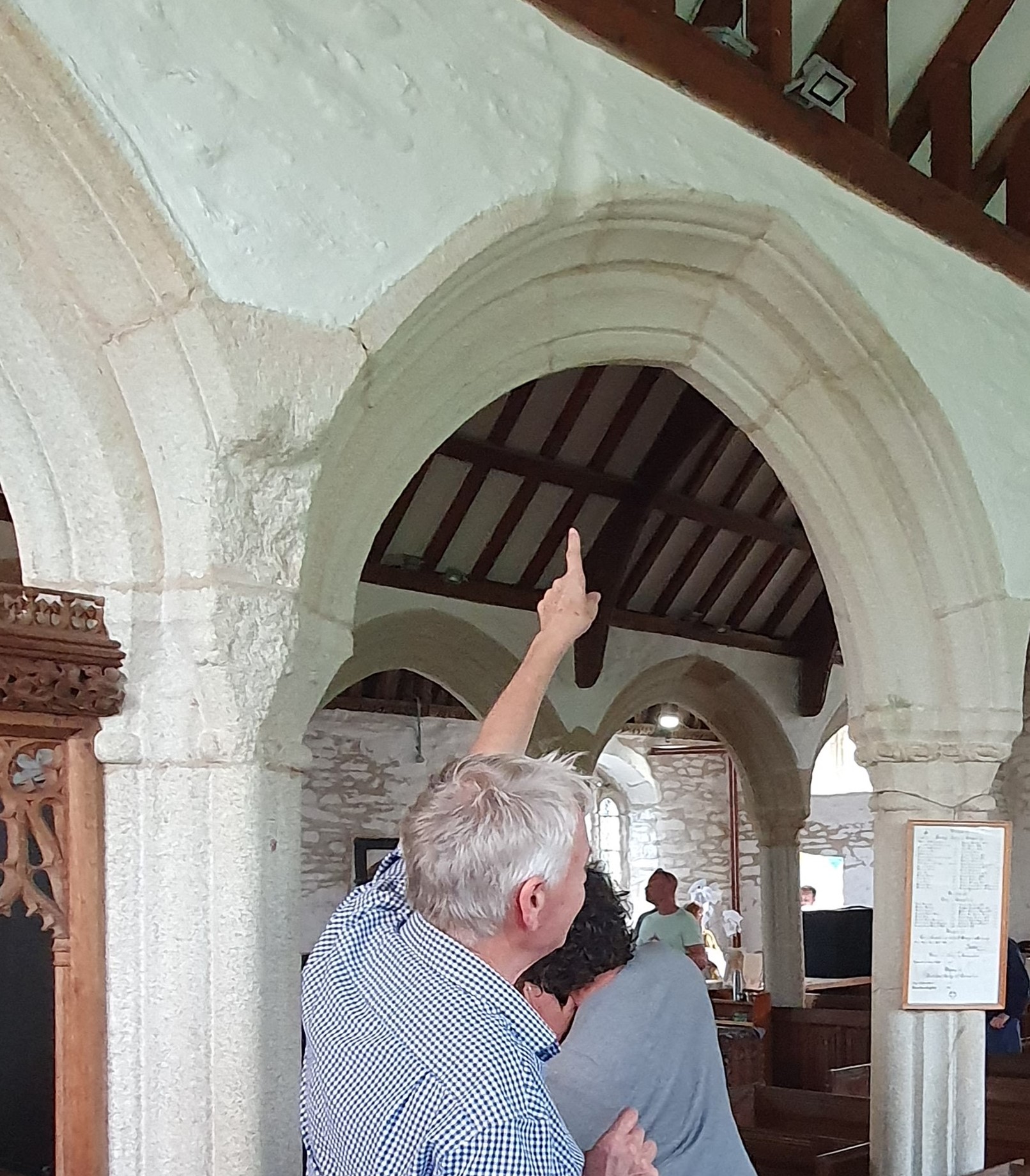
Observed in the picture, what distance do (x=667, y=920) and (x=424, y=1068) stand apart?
6561mm

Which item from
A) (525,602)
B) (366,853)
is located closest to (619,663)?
(525,602)

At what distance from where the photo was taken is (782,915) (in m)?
9.20

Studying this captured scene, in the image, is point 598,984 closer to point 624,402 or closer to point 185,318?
point 185,318

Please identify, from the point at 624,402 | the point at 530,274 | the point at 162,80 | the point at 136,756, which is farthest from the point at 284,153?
the point at 624,402

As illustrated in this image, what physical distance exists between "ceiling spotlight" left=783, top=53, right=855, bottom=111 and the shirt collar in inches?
100

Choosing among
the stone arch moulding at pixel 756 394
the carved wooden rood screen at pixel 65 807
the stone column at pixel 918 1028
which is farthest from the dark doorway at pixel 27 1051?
the stone column at pixel 918 1028

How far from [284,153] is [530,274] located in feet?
2.46

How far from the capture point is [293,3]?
2209mm

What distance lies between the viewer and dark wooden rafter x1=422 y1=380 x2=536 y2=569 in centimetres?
682

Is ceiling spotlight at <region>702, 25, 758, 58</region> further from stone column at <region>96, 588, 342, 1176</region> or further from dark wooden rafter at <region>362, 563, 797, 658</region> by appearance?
dark wooden rafter at <region>362, 563, 797, 658</region>

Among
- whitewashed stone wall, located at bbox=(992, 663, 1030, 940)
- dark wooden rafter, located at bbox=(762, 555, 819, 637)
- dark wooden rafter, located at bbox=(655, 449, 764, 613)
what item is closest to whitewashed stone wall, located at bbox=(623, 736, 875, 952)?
dark wooden rafter, located at bbox=(762, 555, 819, 637)

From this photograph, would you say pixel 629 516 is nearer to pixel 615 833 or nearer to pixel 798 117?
pixel 798 117

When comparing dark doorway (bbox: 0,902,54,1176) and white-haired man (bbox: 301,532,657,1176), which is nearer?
white-haired man (bbox: 301,532,657,1176)

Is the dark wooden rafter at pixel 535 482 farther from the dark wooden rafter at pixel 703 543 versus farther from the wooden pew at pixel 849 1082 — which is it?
the wooden pew at pixel 849 1082
